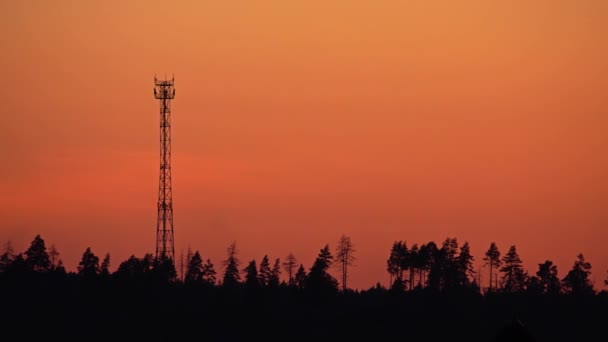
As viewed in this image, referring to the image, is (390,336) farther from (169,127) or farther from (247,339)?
(169,127)

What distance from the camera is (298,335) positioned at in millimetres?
198000

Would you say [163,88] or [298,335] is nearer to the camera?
[163,88]

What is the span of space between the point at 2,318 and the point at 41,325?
648 centimetres

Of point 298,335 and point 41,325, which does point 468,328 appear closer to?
point 298,335

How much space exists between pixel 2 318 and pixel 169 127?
38133mm

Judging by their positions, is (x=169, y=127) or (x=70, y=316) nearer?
(x=169, y=127)

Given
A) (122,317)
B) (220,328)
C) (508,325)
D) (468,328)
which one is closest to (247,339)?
(220,328)

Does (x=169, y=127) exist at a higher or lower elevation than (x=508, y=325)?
higher

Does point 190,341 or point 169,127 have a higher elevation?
point 169,127

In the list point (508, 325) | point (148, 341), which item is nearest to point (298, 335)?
point (148, 341)

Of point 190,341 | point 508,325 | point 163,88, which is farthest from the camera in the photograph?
point 190,341

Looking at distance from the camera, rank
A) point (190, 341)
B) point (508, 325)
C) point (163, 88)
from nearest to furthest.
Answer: point (508, 325) → point (163, 88) → point (190, 341)

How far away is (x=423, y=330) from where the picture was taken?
650 feet

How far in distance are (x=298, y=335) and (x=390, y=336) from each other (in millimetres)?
13087
